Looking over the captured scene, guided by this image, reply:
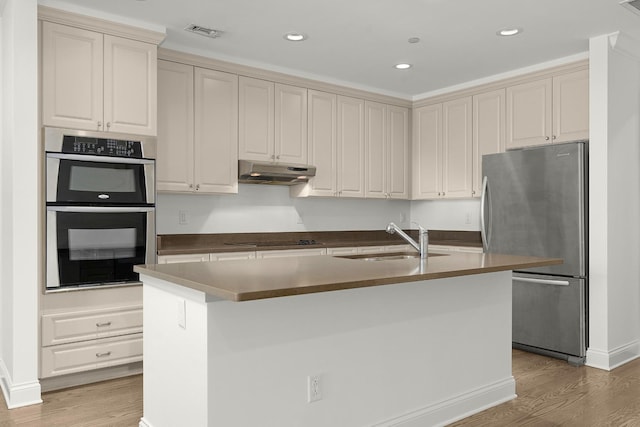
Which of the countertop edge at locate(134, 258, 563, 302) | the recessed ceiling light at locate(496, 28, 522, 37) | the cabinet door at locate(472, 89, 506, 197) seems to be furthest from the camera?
the cabinet door at locate(472, 89, 506, 197)

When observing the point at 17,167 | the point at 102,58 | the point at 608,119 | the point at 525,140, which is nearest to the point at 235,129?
the point at 102,58

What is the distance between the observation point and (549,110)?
4.62 meters

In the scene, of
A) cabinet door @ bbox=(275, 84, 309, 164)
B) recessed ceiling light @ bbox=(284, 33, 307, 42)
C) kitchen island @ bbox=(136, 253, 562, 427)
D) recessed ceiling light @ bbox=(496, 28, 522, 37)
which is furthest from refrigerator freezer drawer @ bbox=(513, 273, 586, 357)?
recessed ceiling light @ bbox=(284, 33, 307, 42)

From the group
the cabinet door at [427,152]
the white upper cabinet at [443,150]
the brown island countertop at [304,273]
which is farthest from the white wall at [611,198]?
the cabinet door at [427,152]

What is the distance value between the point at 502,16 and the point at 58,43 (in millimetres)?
3105

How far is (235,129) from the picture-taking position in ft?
15.4

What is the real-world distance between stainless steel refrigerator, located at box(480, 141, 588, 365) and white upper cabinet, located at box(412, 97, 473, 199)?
2.61 feet

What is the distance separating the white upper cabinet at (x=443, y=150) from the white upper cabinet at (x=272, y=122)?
1573 millimetres

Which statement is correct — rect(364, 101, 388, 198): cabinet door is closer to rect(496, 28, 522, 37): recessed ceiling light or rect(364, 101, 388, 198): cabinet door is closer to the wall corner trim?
rect(496, 28, 522, 37): recessed ceiling light

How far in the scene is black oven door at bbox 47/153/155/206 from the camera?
3.38 m

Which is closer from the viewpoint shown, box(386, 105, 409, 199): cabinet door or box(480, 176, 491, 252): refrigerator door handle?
box(480, 176, 491, 252): refrigerator door handle

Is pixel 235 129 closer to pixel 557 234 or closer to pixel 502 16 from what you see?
pixel 502 16

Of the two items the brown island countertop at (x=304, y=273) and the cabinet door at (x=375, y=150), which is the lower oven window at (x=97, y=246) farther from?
the cabinet door at (x=375, y=150)

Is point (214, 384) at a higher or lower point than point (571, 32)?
lower
